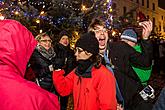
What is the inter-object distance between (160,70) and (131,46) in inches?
585

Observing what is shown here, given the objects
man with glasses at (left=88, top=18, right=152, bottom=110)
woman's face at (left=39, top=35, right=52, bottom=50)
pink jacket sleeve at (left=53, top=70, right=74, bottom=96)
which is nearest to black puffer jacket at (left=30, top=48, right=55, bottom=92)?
woman's face at (left=39, top=35, right=52, bottom=50)

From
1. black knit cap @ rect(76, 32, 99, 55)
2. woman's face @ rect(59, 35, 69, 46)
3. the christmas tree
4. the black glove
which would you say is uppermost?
the christmas tree

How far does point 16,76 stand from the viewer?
2.21m

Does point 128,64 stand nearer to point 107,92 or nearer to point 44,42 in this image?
point 107,92

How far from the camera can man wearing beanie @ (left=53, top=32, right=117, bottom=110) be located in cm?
362

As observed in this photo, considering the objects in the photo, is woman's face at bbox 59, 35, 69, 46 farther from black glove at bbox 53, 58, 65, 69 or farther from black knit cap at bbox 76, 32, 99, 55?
black knit cap at bbox 76, 32, 99, 55

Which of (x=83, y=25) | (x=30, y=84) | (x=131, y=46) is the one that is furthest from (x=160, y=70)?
(x=30, y=84)

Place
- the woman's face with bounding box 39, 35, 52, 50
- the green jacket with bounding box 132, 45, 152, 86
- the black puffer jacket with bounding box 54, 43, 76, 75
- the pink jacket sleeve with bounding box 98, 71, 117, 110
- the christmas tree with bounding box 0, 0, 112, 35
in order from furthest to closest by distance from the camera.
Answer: the christmas tree with bounding box 0, 0, 112, 35 < the black puffer jacket with bounding box 54, 43, 76, 75 < the woman's face with bounding box 39, 35, 52, 50 < the green jacket with bounding box 132, 45, 152, 86 < the pink jacket sleeve with bounding box 98, 71, 117, 110

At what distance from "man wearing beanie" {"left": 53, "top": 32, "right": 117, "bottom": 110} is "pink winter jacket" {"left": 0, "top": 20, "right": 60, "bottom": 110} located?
1.34m

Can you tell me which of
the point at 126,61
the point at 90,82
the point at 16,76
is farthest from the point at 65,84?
the point at 16,76

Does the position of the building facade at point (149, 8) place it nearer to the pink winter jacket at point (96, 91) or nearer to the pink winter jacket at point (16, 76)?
the pink winter jacket at point (96, 91)

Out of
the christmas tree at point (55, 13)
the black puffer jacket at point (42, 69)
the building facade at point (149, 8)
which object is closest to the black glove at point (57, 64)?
the black puffer jacket at point (42, 69)

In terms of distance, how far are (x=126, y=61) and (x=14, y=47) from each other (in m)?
2.24

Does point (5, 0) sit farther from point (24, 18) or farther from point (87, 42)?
point (87, 42)
